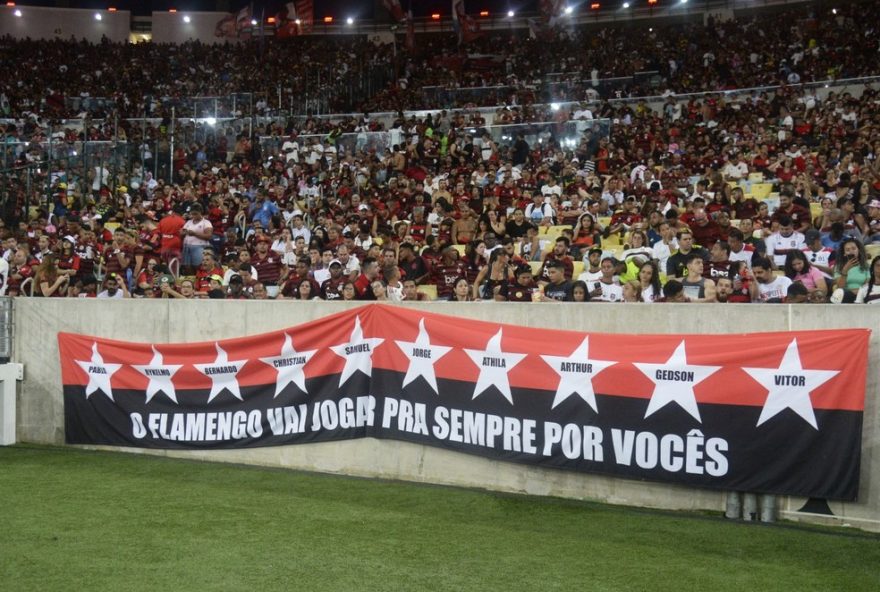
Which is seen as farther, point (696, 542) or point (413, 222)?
point (413, 222)

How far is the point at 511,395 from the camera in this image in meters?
7.85

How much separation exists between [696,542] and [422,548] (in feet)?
6.02

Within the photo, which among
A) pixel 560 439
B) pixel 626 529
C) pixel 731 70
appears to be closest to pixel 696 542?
pixel 626 529

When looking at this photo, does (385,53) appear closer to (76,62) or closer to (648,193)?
(76,62)

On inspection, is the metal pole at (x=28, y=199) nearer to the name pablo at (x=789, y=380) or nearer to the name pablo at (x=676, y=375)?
the name pablo at (x=676, y=375)

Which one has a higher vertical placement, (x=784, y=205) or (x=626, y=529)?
(x=784, y=205)

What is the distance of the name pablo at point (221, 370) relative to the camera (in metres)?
9.39

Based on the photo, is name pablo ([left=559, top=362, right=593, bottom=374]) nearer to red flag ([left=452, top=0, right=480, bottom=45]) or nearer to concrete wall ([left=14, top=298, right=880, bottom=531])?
concrete wall ([left=14, top=298, right=880, bottom=531])

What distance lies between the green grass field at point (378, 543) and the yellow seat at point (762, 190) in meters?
9.52

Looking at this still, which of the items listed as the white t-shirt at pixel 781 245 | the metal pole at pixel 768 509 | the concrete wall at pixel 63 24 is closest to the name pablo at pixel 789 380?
the metal pole at pixel 768 509

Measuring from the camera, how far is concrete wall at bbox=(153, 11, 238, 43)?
4388 centimetres

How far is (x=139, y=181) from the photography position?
2067cm

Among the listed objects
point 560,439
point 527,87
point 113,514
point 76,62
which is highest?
point 76,62

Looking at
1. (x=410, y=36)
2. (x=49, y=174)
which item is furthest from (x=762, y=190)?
(x=410, y=36)
